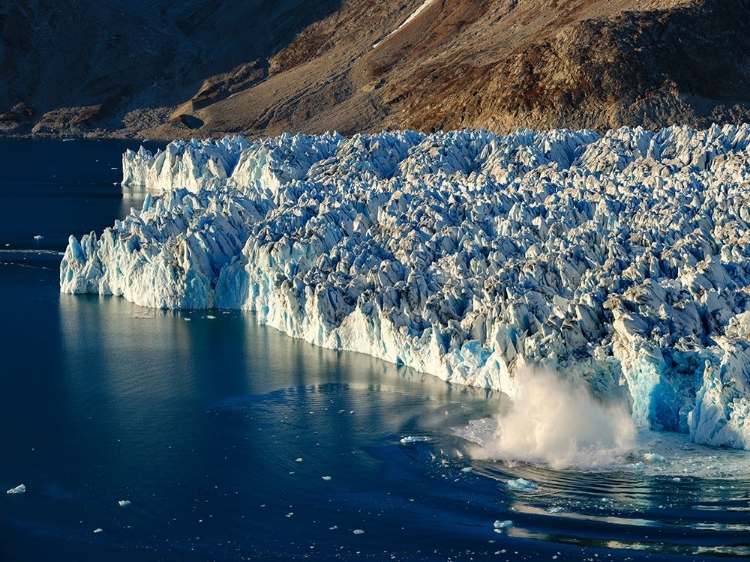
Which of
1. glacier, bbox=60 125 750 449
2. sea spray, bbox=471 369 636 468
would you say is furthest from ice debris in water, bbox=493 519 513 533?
glacier, bbox=60 125 750 449

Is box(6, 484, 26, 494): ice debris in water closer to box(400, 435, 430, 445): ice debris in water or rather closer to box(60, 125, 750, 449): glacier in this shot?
box(400, 435, 430, 445): ice debris in water

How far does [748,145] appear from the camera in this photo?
2046 inches

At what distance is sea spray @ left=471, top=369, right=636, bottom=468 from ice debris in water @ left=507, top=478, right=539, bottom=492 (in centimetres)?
144

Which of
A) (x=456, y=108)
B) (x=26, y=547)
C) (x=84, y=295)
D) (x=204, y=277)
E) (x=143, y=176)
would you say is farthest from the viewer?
(x=456, y=108)

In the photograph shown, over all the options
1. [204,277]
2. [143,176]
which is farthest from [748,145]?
[143,176]

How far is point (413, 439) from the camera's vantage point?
90.1 feet

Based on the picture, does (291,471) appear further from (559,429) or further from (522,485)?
(559,429)

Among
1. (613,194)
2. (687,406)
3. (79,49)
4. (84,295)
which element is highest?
(79,49)

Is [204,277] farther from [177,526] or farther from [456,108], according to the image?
[456,108]

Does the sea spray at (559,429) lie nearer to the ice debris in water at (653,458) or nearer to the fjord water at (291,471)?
the fjord water at (291,471)

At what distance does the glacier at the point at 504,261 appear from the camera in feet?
93.1

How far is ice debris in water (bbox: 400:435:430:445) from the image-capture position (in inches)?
1077

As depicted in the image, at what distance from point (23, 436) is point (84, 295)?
52.9 ft

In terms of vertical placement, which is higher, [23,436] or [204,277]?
[204,277]
